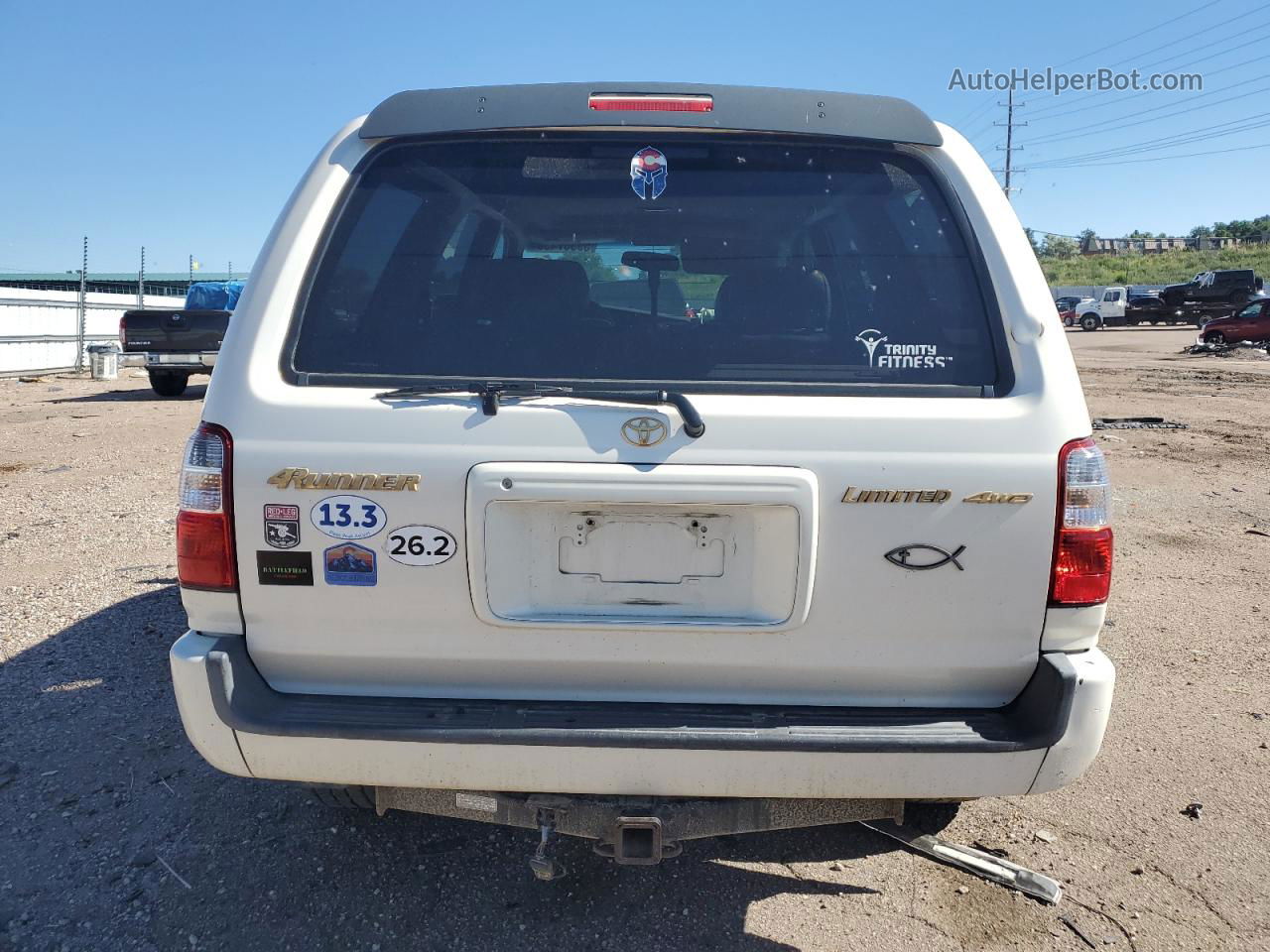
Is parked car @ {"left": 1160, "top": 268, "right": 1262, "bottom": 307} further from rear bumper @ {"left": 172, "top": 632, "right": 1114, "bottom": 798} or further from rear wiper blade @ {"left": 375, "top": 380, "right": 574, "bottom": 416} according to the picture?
rear wiper blade @ {"left": 375, "top": 380, "right": 574, "bottom": 416}

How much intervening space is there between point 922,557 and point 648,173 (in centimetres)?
115

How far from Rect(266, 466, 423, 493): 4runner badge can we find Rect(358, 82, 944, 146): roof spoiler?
2.98 feet

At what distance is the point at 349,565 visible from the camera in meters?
2.18

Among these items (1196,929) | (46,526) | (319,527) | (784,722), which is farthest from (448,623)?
(46,526)

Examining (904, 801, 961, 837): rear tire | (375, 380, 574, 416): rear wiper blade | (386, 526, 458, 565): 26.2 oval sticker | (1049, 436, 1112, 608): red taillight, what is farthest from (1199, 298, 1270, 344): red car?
(386, 526, 458, 565): 26.2 oval sticker

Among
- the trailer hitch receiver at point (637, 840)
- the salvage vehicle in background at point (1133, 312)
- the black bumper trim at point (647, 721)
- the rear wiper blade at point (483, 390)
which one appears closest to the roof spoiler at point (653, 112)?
the rear wiper blade at point (483, 390)

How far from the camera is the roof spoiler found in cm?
244

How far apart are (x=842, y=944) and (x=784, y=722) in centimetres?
84

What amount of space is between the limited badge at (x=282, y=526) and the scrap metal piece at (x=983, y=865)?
1.73m

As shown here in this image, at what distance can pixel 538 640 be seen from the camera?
2201mm

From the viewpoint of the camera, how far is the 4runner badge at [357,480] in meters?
2.13

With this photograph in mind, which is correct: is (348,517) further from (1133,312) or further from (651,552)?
(1133,312)

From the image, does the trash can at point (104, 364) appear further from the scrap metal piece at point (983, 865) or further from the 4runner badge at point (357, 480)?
the scrap metal piece at point (983, 865)

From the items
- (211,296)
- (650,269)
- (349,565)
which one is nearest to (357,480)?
(349,565)
